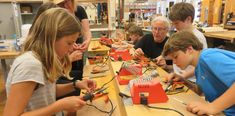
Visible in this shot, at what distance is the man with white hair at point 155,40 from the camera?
2.29 meters

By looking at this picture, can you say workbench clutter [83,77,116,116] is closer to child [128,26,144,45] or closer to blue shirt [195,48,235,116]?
blue shirt [195,48,235,116]

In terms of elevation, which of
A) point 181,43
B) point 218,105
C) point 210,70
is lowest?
point 218,105

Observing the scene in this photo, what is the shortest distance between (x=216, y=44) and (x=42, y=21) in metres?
3.27

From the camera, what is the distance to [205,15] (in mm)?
4508

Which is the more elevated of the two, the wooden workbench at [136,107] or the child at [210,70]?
the child at [210,70]

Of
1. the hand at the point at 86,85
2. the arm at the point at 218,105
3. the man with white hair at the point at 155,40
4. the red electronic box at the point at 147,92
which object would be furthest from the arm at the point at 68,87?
the man with white hair at the point at 155,40

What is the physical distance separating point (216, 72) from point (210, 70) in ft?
0.19

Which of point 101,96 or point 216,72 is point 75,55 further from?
point 216,72

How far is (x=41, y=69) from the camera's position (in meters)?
0.91

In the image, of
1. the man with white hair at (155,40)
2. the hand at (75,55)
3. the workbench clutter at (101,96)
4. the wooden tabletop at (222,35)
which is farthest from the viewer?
the wooden tabletop at (222,35)

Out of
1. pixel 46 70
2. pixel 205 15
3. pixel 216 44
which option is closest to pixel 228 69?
pixel 46 70

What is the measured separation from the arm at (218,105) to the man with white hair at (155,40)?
1275 millimetres

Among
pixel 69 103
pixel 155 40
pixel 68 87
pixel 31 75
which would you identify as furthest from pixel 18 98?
pixel 155 40

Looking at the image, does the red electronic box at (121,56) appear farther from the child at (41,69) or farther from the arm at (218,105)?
the arm at (218,105)
